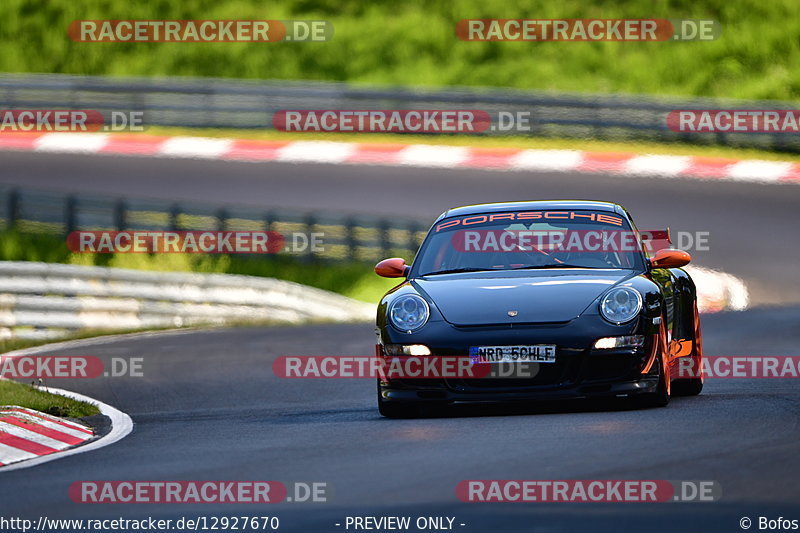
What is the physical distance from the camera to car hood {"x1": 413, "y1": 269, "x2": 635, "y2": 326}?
902 cm

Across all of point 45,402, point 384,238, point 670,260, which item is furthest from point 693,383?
point 384,238

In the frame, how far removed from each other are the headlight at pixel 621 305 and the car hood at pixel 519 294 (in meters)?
0.08

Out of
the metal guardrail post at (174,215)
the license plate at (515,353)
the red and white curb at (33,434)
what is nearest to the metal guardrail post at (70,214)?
the metal guardrail post at (174,215)

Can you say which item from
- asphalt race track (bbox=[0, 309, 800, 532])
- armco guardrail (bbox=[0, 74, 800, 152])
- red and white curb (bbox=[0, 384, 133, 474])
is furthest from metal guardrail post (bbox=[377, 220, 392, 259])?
red and white curb (bbox=[0, 384, 133, 474])

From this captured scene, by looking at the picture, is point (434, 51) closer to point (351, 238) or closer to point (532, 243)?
point (351, 238)

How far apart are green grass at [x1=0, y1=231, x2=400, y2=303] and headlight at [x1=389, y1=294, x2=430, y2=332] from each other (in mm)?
13655

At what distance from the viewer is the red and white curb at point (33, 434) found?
A: 8938 millimetres

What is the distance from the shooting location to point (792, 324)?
16.2 metres

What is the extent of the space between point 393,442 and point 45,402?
3.56 m

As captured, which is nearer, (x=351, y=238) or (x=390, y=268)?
(x=390, y=268)

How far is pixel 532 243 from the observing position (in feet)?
33.1

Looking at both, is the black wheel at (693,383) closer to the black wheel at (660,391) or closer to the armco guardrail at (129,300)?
the black wheel at (660,391)

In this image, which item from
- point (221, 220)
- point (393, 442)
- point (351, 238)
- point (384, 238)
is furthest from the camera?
point (351, 238)

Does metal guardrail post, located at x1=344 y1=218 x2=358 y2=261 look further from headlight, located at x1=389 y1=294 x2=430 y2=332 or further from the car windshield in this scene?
headlight, located at x1=389 y1=294 x2=430 y2=332
